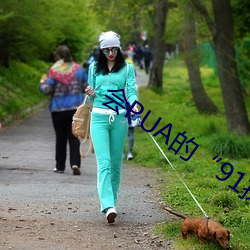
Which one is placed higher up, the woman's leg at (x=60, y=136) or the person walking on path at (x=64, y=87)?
the person walking on path at (x=64, y=87)

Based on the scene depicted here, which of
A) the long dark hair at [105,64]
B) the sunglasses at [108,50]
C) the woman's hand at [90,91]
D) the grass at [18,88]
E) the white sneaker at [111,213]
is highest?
the sunglasses at [108,50]

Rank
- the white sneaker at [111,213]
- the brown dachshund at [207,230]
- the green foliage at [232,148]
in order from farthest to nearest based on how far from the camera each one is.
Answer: the green foliage at [232,148] < the white sneaker at [111,213] < the brown dachshund at [207,230]

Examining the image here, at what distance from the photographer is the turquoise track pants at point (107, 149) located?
739 cm

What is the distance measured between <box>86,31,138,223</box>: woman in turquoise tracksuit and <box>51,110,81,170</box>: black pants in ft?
11.6

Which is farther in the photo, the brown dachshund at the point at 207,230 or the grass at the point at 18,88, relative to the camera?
the grass at the point at 18,88

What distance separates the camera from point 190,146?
15305mm

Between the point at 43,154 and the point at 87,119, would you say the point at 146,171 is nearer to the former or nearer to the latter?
the point at 43,154

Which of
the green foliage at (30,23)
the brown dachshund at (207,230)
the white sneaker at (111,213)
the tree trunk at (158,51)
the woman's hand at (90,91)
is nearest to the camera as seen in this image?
the brown dachshund at (207,230)

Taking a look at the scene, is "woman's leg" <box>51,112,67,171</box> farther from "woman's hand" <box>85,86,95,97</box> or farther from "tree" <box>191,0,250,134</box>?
"tree" <box>191,0,250,134</box>

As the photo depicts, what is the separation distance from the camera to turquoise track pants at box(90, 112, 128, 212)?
739cm

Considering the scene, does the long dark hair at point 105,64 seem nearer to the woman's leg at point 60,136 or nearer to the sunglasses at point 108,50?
the sunglasses at point 108,50

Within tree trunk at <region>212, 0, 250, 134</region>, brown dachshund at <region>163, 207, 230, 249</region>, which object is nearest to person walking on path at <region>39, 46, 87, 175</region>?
brown dachshund at <region>163, 207, 230, 249</region>

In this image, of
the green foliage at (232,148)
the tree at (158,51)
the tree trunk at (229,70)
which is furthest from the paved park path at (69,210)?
the tree at (158,51)

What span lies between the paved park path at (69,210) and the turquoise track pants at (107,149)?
0.32 metres
